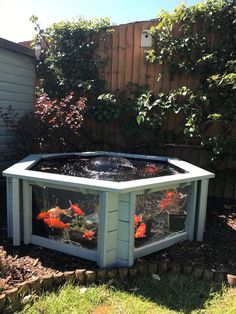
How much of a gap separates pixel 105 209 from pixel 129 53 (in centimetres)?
357

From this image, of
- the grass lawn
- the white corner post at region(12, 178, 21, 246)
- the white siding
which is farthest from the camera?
the white siding

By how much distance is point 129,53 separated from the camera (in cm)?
542

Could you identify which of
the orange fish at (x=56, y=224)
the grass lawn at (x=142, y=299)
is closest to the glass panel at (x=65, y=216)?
the orange fish at (x=56, y=224)

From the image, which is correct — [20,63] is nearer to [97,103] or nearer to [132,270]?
[97,103]

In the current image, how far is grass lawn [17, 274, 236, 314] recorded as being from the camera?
2227mm

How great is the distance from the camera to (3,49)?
4965 millimetres

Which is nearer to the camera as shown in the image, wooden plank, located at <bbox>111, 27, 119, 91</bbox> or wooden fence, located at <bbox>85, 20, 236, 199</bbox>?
wooden fence, located at <bbox>85, 20, 236, 199</bbox>

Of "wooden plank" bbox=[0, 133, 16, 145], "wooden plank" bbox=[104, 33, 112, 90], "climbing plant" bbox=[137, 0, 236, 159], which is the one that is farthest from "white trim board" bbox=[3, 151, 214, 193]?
"wooden plank" bbox=[104, 33, 112, 90]

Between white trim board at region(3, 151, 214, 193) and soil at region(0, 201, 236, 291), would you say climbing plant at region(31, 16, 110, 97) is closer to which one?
white trim board at region(3, 151, 214, 193)

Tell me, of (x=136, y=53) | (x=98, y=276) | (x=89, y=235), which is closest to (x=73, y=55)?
(x=136, y=53)

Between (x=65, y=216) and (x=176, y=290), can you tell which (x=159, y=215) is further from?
(x=65, y=216)

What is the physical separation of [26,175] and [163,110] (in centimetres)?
271

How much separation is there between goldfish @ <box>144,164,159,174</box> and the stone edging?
1076mm

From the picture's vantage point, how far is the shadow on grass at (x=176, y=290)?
7.60 ft
